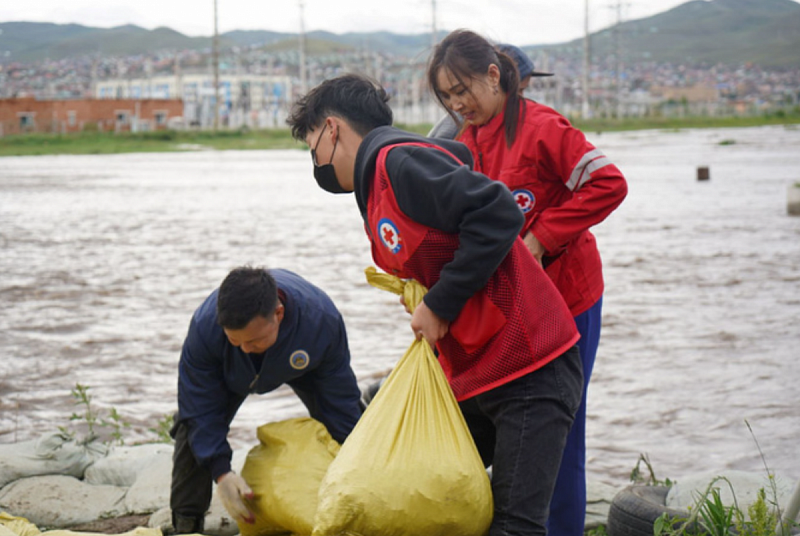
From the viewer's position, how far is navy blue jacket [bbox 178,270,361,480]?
3.31 metres

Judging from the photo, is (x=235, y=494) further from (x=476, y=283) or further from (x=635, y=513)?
(x=476, y=283)

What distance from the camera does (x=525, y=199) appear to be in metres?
2.90

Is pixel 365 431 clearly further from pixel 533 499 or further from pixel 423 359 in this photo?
pixel 533 499

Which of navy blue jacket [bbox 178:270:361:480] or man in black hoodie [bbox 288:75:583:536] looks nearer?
man in black hoodie [bbox 288:75:583:536]

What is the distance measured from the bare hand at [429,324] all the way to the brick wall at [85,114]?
56.0 m

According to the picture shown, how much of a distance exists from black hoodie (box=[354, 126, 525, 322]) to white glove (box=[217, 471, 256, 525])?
1340 millimetres

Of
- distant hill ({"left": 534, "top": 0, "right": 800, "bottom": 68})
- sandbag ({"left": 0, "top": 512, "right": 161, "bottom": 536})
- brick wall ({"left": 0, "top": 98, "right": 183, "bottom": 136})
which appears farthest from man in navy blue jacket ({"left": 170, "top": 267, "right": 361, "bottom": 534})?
distant hill ({"left": 534, "top": 0, "right": 800, "bottom": 68})

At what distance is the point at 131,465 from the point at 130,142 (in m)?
43.8

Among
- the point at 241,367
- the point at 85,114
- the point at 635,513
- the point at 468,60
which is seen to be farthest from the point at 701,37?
the point at 468,60

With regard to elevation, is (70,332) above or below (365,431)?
below

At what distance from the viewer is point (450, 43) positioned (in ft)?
9.14

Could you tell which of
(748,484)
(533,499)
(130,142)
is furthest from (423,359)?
(130,142)

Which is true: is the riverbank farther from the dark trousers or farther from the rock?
the dark trousers

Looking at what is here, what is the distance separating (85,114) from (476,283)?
222 ft
